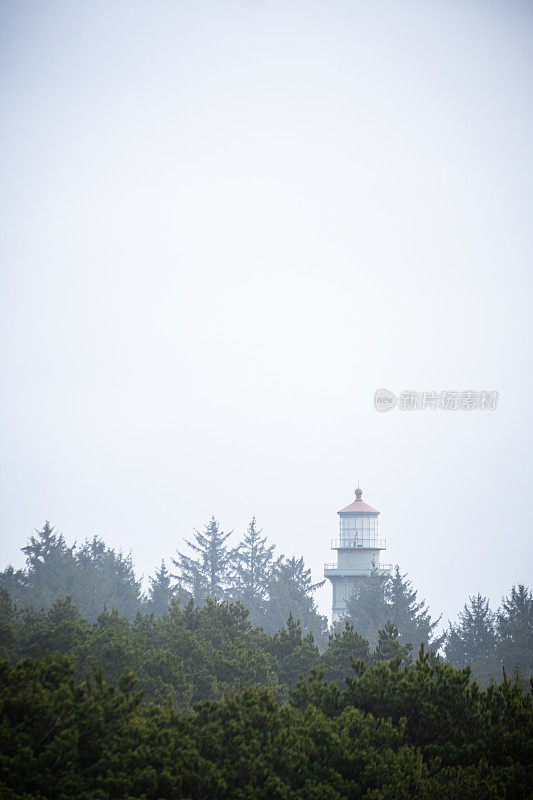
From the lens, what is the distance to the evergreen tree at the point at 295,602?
74863 millimetres

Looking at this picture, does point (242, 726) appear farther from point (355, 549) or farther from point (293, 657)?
point (355, 549)

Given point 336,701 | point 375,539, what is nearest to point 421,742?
point 336,701

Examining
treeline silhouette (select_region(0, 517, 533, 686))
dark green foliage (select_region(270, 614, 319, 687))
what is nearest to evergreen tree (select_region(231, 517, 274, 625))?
treeline silhouette (select_region(0, 517, 533, 686))

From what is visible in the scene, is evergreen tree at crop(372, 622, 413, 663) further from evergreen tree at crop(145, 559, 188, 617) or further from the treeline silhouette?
evergreen tree at crop(145, 559, 188, 617)

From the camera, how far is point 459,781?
1912 centimetres

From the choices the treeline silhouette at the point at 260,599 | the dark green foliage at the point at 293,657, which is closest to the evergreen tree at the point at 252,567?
the treeline silhouette at the point at 260,599

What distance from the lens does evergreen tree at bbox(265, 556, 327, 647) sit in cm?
7486

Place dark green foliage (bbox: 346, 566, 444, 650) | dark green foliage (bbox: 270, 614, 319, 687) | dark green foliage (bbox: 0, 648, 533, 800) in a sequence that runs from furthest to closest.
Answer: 1. dark green foliage (bbox: 346, 566, 444, 650)
2. dark green foliage (bbox: 270, 614, 319, 687)
3. dark green foliage (bbox: 0, 648, 533, 800)

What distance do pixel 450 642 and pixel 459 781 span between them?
45950mm

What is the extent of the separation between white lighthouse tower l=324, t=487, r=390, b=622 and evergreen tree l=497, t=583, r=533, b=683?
1189 cm

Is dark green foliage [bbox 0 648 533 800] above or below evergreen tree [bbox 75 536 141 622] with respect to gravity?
below

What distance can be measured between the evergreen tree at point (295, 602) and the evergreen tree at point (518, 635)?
47.8ft

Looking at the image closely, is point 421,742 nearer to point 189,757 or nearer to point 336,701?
point 336,701

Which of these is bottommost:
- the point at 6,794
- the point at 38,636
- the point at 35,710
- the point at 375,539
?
the point at 6,794
